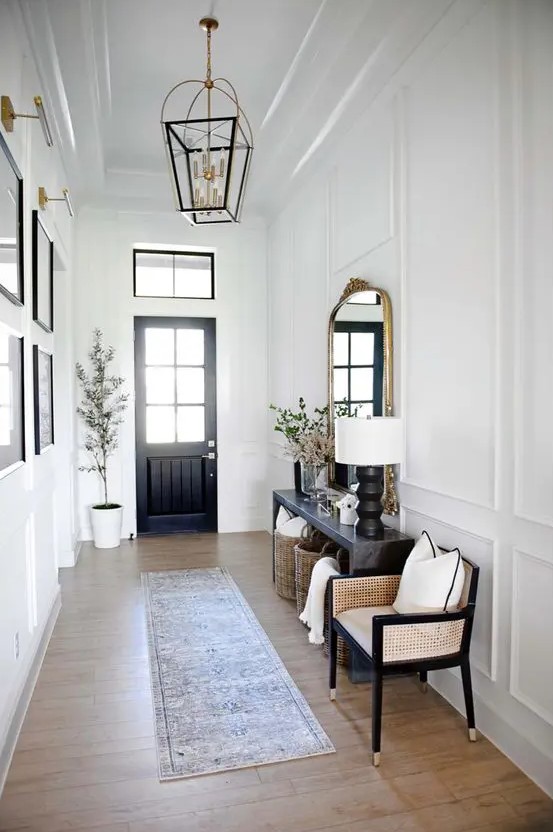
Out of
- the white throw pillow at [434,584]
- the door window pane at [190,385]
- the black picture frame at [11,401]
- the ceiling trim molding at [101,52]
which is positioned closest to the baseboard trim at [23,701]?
the black picture frame at [11,401]

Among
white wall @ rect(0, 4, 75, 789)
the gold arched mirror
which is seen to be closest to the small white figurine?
the gold arched mirror

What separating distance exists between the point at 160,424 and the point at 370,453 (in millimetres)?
3824

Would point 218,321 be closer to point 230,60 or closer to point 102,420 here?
point 102,420

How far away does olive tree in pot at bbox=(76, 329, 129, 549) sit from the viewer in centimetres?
595

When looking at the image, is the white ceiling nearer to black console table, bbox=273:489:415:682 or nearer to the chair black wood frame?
black console table, bbox=273:489:415:682

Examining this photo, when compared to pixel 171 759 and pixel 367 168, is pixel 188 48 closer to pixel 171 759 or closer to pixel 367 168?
pixel 367 168

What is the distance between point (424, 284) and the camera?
3170 mm

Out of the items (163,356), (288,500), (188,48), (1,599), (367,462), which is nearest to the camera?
(1,599)

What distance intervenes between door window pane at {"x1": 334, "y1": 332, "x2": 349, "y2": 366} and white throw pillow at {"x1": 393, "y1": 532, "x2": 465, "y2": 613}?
1794 millimetres

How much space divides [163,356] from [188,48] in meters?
3.35

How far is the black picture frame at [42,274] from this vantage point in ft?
11.3

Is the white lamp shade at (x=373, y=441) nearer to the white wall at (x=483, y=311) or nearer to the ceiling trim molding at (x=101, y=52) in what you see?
the white wall at (x=483, y=311)

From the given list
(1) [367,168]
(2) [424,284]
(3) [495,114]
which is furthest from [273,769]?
(1) [367,168]

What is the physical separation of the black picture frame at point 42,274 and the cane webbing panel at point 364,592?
2332 millimetres
